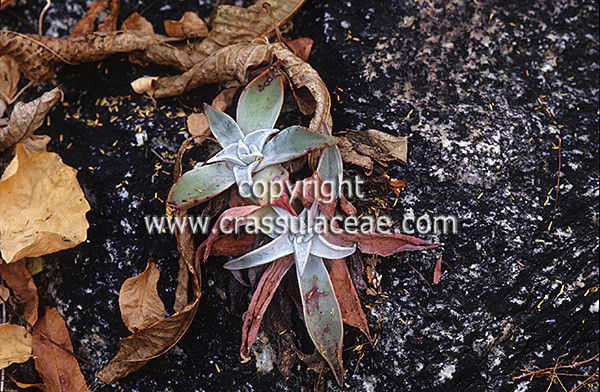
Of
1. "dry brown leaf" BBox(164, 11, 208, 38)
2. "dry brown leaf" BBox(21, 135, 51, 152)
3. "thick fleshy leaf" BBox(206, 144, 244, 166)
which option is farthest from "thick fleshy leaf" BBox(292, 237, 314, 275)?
"dry brown leaf" BBox(21, 135, 51, 152)

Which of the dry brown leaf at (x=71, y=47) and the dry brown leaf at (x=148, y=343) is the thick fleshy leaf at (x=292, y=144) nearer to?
the dry brown leaf at (x=148, y=343)

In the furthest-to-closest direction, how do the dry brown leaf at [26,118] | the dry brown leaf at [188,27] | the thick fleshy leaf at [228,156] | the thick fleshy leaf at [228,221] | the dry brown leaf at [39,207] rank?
the dry brown leaf at [188,27] < the dry brown leaf at [26,118] < the dry brown leaf at [39,207] < the thick fleshy leaf at [228,156] < the thick fleshy leaf at [228,221]

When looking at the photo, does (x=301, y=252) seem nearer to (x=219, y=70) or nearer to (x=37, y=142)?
(x=219, y=70)

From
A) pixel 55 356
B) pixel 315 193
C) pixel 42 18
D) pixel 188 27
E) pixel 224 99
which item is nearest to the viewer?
pixel 315 193

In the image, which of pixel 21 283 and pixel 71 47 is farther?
pixel 71 47

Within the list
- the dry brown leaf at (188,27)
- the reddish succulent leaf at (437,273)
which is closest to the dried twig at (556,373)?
the reddish succulent leaf at (437,273)

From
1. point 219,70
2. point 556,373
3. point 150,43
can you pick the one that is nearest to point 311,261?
point 219,70
